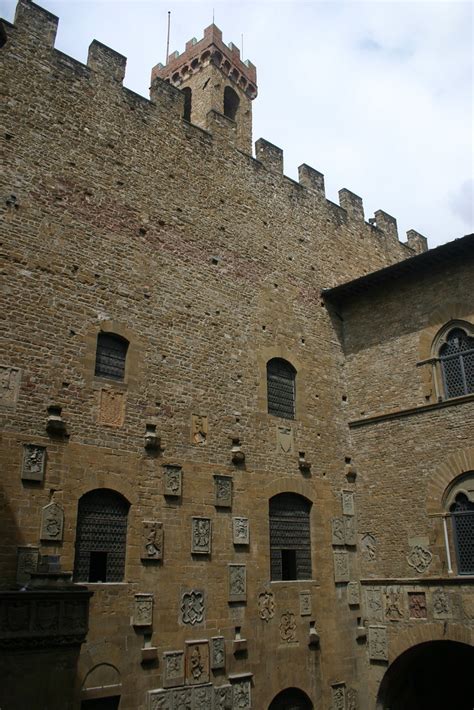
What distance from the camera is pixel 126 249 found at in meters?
11.4

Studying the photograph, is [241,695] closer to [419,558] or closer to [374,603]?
[374,603]

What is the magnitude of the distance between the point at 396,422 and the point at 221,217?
566cm

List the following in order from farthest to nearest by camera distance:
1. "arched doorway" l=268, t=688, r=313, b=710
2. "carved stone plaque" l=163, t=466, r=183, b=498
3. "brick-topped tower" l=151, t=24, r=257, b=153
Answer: "brick-topped tower" l=151, t=24, r=257, b=153 < "arched doorway" l=268, t=688, r=313, b=710 < "carved stone plaque" l=163, t=466, r=183, b=498

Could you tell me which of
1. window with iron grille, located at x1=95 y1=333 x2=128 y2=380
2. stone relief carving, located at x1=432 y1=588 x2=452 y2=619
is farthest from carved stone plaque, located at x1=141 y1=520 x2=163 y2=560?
stone relief carving, located at x1=432 y1=588 x2=452 y2=619

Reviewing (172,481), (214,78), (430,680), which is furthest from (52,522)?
(214,78)

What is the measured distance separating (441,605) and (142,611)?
556 centimetres

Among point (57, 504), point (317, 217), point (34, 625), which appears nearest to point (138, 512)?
point (57, 504)

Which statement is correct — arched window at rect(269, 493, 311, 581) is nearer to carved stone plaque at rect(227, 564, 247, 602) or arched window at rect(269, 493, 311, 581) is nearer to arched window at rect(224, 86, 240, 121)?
carved stone plaque at rect(227, 564, 247, 602)

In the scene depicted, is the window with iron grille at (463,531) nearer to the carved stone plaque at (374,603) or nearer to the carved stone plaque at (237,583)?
the carved stone plaque at (374,603)

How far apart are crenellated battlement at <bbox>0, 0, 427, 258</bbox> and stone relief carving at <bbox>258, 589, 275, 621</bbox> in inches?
351

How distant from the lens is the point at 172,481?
10.6 meters

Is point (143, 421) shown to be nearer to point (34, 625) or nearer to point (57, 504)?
point (57, 504)

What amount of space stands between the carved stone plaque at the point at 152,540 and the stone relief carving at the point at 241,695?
254cm

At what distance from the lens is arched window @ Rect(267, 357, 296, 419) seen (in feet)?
42.6
